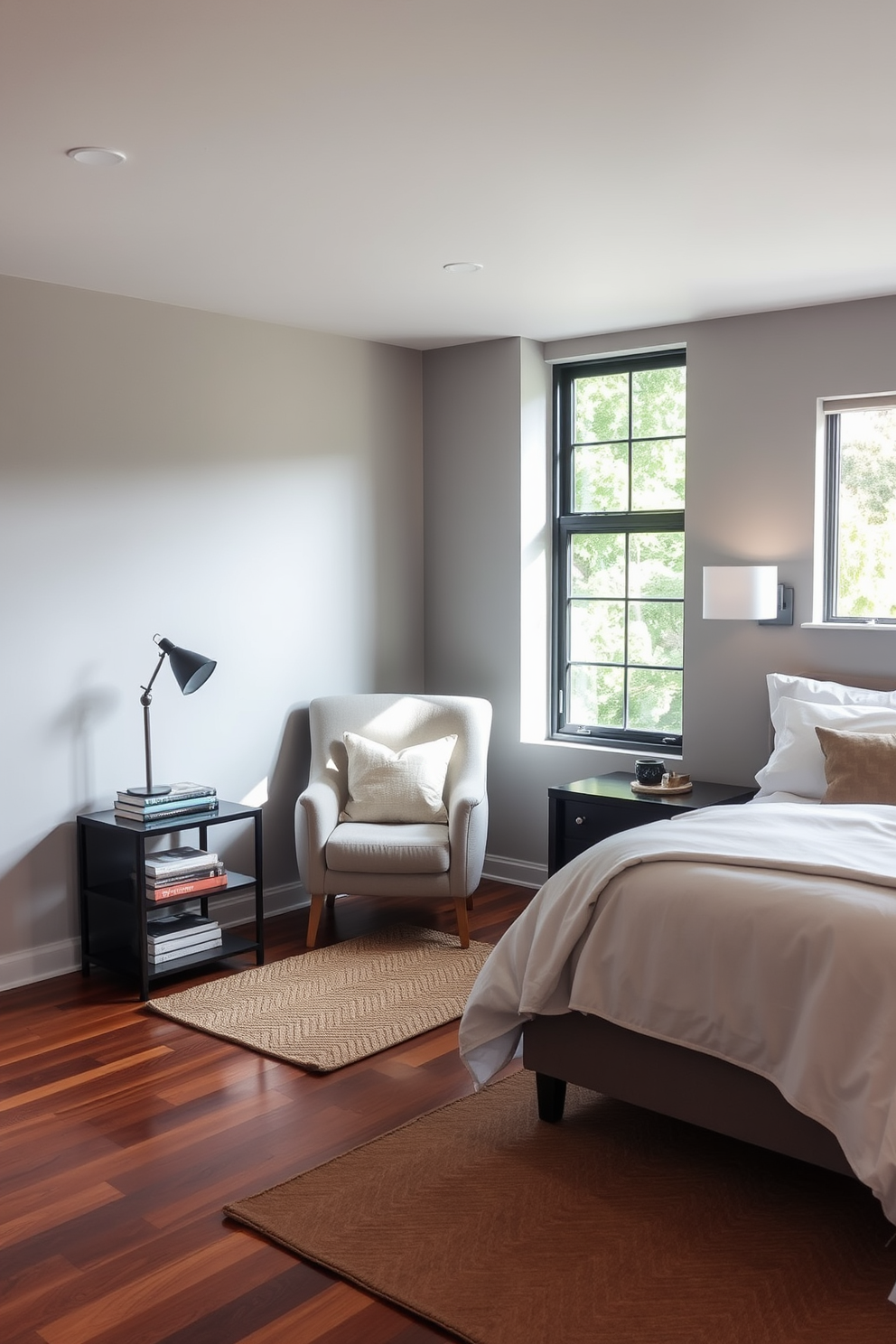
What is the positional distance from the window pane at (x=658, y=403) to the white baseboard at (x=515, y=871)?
6.60 ft

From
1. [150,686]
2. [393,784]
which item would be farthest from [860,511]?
[150,686]

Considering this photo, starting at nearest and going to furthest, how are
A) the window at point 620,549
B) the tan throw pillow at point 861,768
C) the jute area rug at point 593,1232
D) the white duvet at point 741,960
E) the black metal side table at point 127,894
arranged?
the jute area rug at point 593,1232 < the white duvet at point 741,960 < the tan throw pillow at point 861,768 < the black metal side table at point 127,894 < the window at point 620,549

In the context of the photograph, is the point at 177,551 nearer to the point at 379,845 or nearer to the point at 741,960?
the point at 379,845

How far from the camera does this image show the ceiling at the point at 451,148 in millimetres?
2236

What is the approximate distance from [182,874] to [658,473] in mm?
2645

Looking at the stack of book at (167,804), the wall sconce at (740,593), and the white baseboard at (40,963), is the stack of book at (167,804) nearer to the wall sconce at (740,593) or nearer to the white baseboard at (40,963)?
the white baseboard at (40,963)

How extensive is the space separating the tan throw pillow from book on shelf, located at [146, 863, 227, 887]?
2.15m

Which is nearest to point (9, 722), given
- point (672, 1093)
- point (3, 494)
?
point (3, 494)

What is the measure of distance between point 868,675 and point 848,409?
1032 millimetres

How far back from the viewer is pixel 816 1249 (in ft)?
7.99

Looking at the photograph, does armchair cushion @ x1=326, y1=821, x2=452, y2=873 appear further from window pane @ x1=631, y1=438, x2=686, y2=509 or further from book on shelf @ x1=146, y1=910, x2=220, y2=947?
window pane @ x1=631, y1=438, x2=686, y2=509

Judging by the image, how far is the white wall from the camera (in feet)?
13.5

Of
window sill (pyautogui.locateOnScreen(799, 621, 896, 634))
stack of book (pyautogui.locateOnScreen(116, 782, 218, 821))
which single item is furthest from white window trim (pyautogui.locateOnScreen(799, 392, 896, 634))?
stack of book (pyautogui.locateOnScreen(116, 782, 218, 821))

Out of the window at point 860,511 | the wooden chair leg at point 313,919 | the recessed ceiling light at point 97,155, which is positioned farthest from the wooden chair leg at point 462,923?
the recessed ceiling light at point 97,155
